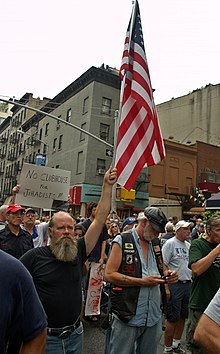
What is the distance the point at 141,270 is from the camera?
3.16m

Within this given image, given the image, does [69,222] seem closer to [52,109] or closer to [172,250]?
[172,250]

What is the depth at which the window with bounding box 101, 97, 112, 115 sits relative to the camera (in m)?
29.1

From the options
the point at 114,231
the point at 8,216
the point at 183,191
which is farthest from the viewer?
the point at 183,191

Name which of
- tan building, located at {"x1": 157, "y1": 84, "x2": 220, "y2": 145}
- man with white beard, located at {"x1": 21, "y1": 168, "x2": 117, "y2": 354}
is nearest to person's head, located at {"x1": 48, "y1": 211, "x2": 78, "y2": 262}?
man with white beard, located at {"x1": 21, "y1": 168, "x2": 117, "y2": 354}

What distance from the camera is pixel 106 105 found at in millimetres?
29344

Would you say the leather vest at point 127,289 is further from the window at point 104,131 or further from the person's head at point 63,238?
the window at point 104,131

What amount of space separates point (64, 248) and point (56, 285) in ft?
1.07

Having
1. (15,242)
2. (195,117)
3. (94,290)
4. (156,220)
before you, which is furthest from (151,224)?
(195,117)

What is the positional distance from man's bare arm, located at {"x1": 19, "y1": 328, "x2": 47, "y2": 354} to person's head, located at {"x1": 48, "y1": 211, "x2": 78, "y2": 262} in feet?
4.02

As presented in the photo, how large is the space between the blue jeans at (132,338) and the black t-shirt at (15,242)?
2.03 m

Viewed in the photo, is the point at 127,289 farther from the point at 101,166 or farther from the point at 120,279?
the point at 101,166

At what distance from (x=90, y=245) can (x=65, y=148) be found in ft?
95.5

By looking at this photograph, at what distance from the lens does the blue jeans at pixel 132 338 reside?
297 cm

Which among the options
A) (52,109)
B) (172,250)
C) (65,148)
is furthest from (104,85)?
(172,250)
